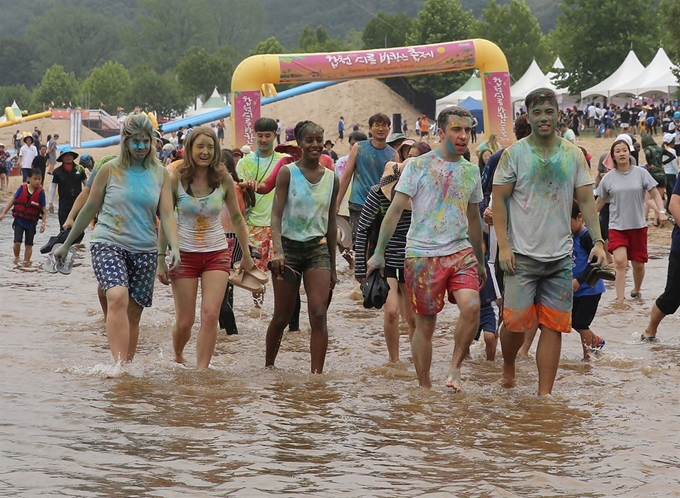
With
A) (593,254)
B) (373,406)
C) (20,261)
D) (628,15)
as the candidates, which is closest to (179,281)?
(373,406)

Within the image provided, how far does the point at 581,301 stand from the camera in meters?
8.45

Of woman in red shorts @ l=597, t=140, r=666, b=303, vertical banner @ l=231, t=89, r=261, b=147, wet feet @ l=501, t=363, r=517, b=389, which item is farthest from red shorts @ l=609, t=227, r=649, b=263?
vertical banner @ l=231, t=89, r=261, b=147

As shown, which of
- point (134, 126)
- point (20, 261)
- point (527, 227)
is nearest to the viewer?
point (527, 227)

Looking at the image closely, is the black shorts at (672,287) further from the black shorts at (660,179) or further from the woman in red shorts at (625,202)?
the black shorts at (660,179)

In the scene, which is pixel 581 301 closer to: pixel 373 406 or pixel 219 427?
pixel 373 406

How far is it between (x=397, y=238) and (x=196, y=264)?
1378 mm

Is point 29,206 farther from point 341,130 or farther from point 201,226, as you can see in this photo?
point 341,130

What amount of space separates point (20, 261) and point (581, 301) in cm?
1067

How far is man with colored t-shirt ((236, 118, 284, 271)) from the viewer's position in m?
9.77

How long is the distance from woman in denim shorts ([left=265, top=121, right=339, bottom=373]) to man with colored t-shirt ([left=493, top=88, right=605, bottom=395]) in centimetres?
130

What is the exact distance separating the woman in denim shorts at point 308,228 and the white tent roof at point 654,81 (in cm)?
4340

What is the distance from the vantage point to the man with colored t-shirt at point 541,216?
22.1 ft

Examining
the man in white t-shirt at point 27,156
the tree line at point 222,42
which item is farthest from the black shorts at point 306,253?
the tree line at point 222,42

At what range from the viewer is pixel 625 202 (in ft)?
36.8
